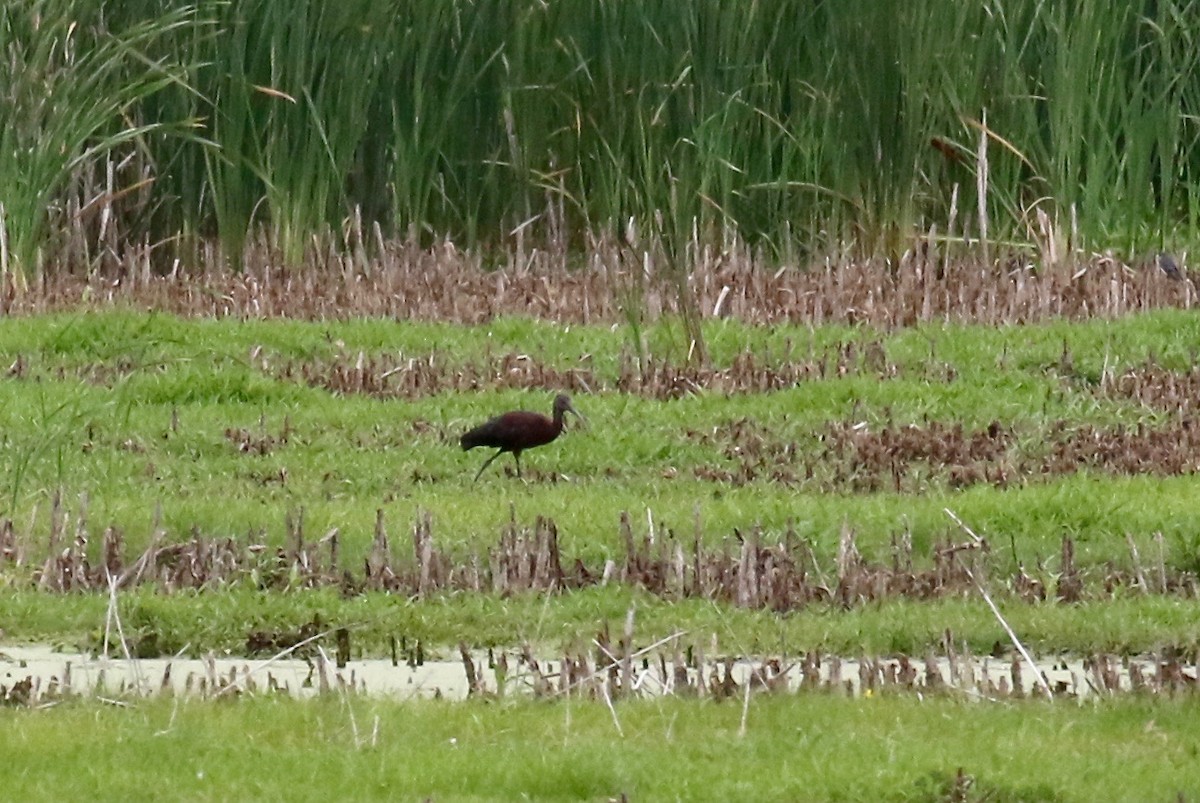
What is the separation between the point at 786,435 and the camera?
35.8 ft

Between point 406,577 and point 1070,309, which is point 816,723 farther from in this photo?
point 1070,309

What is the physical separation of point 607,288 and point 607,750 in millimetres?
9054

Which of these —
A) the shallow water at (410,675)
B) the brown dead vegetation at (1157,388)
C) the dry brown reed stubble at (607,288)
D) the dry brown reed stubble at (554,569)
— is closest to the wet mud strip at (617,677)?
the shallow water at (410,675)

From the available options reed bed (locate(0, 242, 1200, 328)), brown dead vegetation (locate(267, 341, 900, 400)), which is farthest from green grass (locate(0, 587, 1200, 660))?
reed bed (locate(0, 242, 1200, 328))

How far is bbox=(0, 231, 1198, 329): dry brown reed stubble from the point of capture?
1371 cm

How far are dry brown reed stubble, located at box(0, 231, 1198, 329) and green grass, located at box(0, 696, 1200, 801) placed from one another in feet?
20.6

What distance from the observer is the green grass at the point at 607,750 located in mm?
5605

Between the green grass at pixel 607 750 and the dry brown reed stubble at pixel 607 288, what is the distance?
627 cm

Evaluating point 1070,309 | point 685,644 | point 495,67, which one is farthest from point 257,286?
point 685,644

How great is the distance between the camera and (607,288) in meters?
14.8

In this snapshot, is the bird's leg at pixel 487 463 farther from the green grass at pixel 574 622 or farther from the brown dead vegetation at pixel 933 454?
the green grass at pixel 574 622

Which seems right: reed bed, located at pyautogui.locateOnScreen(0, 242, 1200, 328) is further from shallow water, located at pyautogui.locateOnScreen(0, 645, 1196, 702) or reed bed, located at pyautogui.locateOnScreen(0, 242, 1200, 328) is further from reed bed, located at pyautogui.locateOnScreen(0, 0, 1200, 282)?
shallow water, located at pyautogui.locateOnScreen(0, 645, 1196, 702)

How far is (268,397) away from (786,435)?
2552 mm

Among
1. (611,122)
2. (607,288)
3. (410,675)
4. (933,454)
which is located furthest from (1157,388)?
(611,122)
